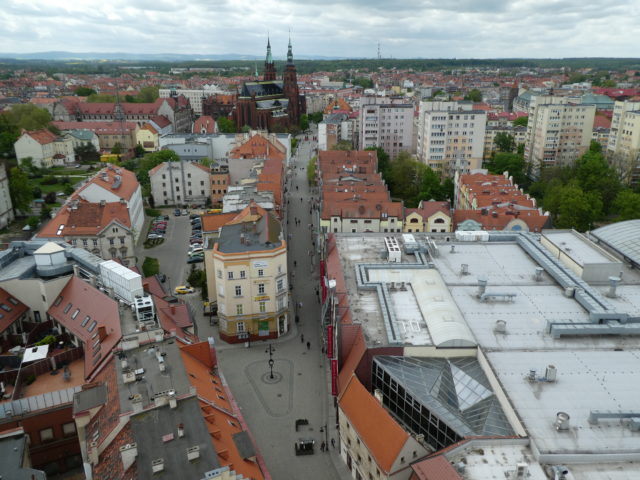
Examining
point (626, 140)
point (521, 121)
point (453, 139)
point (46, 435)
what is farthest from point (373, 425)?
point (521, 121)

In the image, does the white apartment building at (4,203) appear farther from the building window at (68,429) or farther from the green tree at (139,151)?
the building window at (68,429)

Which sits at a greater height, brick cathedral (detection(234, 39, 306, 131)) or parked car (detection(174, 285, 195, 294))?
brick cathedral (detection(234, 39, 306, 131))

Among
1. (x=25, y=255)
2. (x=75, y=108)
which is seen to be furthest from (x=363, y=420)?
(x=75, y=108)

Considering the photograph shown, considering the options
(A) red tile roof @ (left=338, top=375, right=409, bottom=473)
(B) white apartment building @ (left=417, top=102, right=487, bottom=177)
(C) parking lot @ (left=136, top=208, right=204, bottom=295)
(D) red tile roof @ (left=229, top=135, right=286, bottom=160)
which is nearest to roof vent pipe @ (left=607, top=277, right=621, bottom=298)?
(A) red tile roof @ (left=338, top=375, right=409, bottom=473)

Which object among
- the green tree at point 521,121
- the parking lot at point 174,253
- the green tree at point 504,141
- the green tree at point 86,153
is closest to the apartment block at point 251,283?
the parking lot at point 174,253

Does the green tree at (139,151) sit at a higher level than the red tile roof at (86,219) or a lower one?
lower

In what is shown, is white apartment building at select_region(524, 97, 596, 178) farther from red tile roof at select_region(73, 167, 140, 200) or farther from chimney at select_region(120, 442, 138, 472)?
chimney at select_region(120, 442, 138, 472)

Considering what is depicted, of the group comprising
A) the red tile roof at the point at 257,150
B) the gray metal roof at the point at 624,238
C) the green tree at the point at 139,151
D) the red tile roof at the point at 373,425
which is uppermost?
the red tile roof at the point at 257,150
